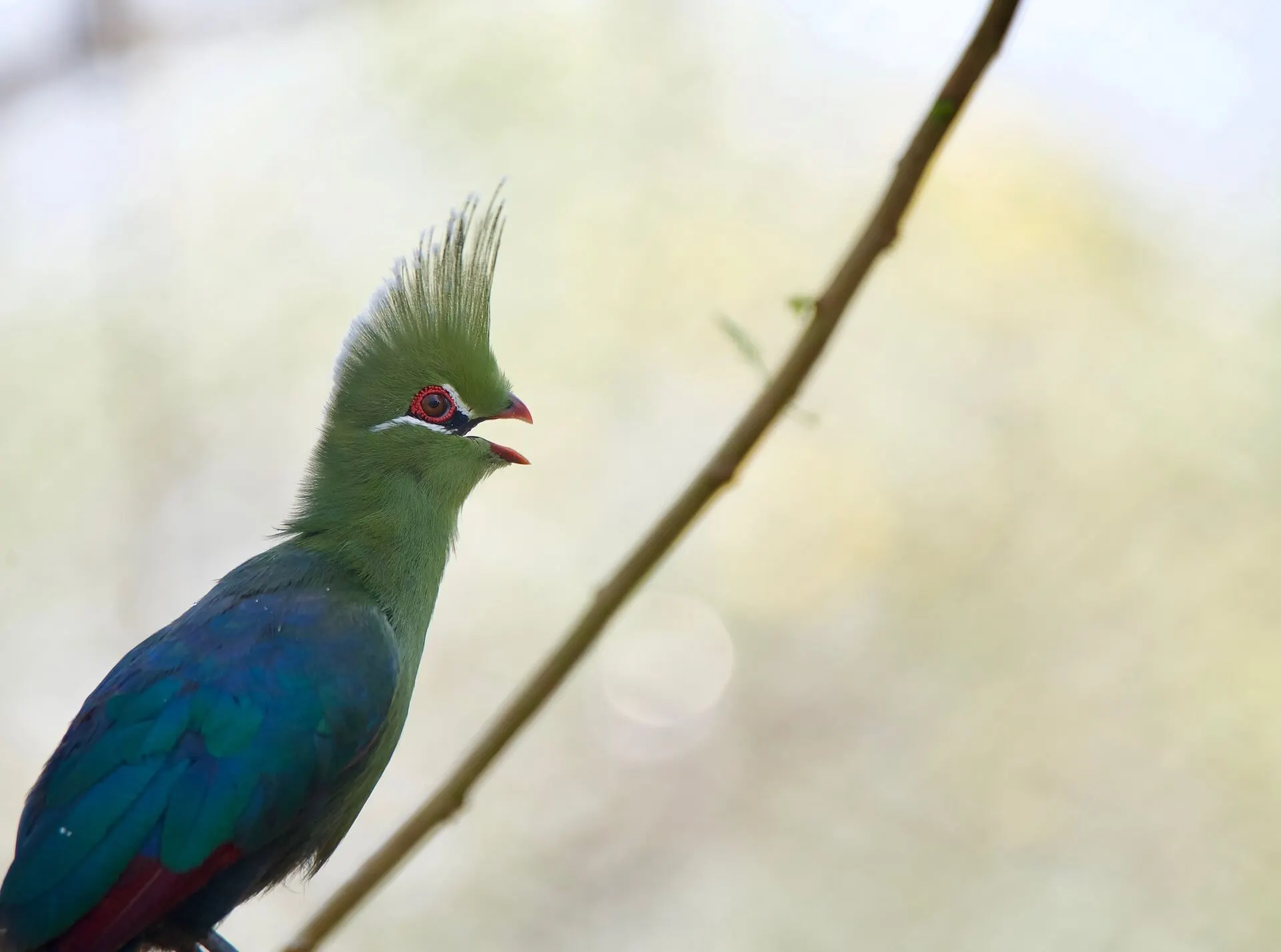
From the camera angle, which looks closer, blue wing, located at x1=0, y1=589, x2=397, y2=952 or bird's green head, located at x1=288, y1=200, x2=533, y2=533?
blue wing, located at x1=0, y1=589, x2=397, y2=952

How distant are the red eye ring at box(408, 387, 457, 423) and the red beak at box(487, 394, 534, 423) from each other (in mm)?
112

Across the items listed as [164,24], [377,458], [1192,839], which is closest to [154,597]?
[164,24]

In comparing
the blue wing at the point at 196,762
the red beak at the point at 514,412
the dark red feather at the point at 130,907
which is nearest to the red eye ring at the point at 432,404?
the red beak at the point at 514,412

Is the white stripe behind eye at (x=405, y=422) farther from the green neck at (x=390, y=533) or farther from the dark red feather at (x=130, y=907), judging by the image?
the dark red feather at (x=130, y=907)

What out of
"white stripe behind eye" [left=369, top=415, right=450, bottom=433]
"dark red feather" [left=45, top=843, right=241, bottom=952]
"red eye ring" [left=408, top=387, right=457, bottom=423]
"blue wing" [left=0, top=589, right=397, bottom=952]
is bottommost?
"dark red feather" [left=45, top=843, right=241, bottom=952]

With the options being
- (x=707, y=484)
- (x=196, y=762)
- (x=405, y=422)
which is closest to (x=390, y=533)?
(x=405, y=422)

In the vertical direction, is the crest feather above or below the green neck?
above

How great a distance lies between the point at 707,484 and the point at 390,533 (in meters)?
0.75

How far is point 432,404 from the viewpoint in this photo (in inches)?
104

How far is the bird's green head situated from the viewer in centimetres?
259

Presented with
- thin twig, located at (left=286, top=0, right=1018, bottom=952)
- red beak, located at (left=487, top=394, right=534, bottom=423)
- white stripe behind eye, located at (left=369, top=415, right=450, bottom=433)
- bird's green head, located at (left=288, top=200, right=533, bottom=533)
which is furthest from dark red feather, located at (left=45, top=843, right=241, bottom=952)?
red beak, located at (left=487, top=394, right=534, bottom=423)

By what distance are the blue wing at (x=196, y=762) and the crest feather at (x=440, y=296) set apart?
1.79 ft

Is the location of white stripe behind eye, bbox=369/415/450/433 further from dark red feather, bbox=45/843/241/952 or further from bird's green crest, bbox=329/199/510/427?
dark red feather, bbox=45/843/241/952

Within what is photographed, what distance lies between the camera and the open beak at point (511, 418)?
266cm
